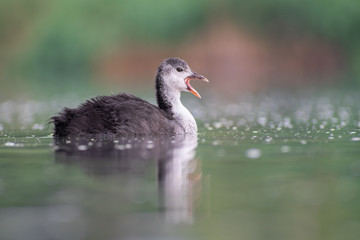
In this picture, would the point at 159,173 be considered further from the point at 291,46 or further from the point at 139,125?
the point at 291,46

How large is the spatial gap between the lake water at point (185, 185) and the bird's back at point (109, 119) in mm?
301

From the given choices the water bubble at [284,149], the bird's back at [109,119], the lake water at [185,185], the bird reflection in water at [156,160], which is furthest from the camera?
the bird's back at [109,119]

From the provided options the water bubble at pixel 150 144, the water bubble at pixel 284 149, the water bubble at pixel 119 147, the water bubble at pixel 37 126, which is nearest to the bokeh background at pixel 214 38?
the water bubble at pixel 37 126

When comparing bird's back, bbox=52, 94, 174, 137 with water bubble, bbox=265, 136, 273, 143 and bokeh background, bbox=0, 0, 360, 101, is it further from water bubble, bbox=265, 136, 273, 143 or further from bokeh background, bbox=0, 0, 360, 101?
bokeh background, bbox=0, 0, 360, 101

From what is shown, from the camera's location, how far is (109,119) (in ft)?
44.6

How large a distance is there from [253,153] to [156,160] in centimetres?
179

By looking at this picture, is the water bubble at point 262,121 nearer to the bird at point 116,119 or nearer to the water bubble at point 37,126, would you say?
the bird at point 116,119

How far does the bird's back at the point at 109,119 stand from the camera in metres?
13.5

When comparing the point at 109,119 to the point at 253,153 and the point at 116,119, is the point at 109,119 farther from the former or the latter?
the point at 253,153

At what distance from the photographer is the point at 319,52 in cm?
4531

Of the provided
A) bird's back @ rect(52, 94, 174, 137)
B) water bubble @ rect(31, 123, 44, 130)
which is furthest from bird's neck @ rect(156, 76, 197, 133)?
water bubble @ rect(31, 123, 44, 130)

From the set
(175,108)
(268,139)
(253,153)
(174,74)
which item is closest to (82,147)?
(253,153)

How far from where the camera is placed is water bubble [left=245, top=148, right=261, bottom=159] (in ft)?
36.9

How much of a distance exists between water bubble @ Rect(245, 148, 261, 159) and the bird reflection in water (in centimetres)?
90
